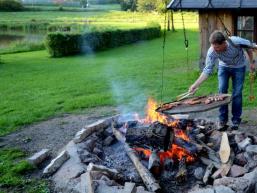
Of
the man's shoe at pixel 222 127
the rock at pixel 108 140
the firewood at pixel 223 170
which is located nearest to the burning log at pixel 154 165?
the firewood at pixel 223 170

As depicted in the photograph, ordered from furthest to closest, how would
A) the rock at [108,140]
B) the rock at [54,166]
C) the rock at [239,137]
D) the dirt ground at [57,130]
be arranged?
1. the dirt ground at [57,130]
2. the rock at [108,140]
3. the rock at [239,137]
4. the rock at [54,166]

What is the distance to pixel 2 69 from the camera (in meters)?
18.0

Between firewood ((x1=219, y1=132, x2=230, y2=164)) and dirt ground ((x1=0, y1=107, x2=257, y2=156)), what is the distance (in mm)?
1706

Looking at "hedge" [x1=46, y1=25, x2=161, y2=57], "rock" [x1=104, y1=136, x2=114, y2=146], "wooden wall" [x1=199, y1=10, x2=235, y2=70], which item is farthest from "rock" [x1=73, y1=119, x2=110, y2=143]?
"hedge" [x1=46, y1=25, x2=161, y2=57]

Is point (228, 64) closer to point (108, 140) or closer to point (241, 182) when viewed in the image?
point (108, 140)

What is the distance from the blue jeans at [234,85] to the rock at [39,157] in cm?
330

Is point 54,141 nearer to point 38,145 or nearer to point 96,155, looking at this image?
point 38,145

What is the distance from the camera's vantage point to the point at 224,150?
19.2 ft

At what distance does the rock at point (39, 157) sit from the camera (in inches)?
250

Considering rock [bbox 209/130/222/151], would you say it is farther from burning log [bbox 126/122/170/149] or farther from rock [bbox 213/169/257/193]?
rock [bbox 213/169/257/193]

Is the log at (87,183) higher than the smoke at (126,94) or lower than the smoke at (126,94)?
lower

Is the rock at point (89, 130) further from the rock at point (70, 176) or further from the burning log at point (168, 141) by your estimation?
the burning log at point (168, 141)

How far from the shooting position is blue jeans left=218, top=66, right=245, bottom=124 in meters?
7.35

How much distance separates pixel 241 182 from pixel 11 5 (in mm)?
55949
